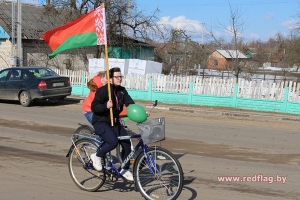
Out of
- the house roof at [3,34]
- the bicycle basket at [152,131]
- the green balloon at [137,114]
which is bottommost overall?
the bicycle basket at [152,131]

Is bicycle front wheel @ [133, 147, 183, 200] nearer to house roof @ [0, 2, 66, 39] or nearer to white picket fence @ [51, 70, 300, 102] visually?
white picket fence @ [51, 70, 300, 102]

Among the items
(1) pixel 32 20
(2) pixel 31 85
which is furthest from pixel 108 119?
(1) pixel 32 20

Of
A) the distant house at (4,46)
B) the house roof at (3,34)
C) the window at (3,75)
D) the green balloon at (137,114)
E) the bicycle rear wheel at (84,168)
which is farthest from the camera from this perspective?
the distant house at (4,46)

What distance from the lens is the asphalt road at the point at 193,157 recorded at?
5887 millimetres

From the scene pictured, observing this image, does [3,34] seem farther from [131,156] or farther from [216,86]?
[131,156]

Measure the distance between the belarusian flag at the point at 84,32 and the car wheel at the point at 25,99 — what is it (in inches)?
438

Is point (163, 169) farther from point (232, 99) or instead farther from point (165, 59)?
point (165, 59)

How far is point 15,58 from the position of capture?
23031 millimetres

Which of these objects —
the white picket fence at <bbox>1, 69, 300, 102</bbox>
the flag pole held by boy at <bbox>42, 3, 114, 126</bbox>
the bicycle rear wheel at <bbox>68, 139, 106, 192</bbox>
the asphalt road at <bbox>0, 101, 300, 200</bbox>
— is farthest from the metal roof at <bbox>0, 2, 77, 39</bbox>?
the bicycle rear wheel at <bbox>68, 139, 106, 192</bbox>

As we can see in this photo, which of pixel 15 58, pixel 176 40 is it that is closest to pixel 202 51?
pixel 176 40

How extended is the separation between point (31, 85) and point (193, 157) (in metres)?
10.7

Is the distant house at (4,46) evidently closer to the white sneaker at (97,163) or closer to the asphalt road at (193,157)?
the asphalt road at (193,157)

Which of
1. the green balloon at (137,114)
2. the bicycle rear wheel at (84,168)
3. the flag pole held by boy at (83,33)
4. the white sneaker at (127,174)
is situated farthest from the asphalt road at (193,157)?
the flag pole held by boy at (83,33)

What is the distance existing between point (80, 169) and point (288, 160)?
14.0 feet
